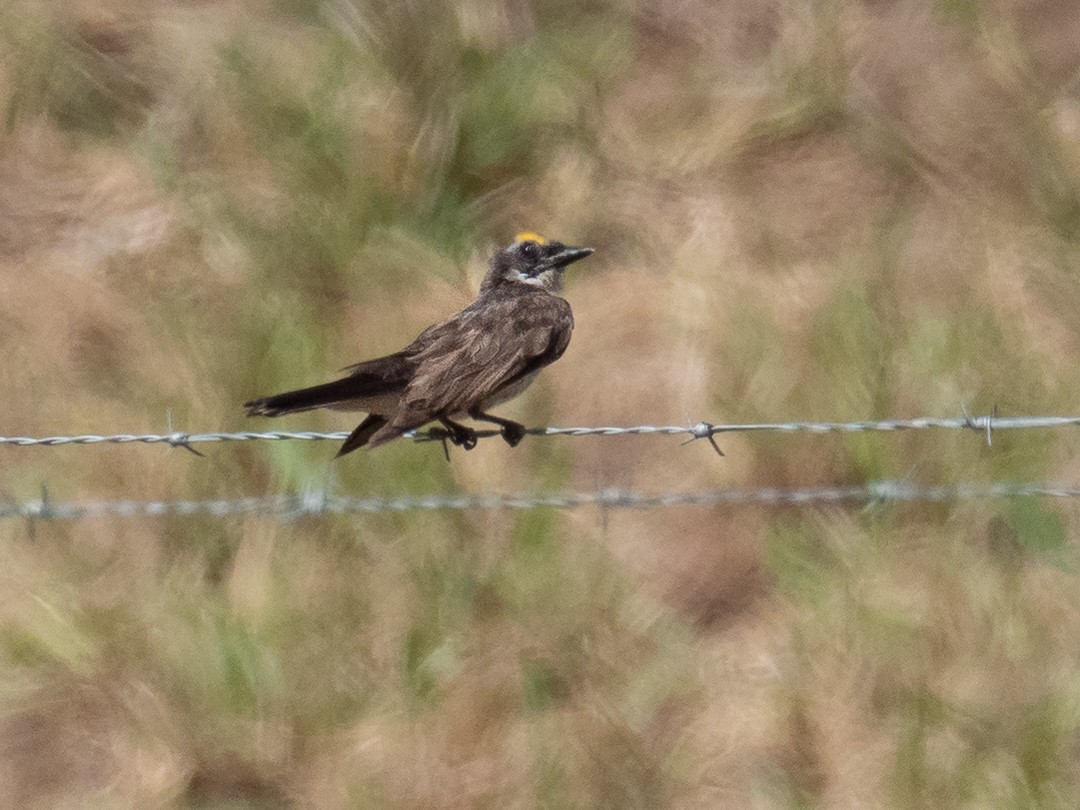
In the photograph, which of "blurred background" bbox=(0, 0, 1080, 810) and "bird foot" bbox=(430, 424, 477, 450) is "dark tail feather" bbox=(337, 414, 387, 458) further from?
"blurred background" bbox=(0, 0, 1080, 810)

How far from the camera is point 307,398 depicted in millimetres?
5340

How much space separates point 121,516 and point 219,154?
2.75 meters

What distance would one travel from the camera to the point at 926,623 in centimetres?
772

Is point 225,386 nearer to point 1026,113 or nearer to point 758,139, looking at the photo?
point 758,139

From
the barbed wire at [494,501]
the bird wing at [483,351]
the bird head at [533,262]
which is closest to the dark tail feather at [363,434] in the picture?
the bird wing at [483,351]

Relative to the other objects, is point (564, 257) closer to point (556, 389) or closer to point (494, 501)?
point (494, 501)

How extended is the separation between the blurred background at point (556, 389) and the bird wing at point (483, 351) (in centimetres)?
200

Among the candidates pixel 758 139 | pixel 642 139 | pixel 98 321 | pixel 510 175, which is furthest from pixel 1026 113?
pixel 98 321

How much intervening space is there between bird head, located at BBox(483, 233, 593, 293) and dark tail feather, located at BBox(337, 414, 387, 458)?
121 cm

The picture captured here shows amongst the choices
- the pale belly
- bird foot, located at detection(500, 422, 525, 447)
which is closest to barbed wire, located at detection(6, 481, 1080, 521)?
bird foot, located at detection(500, 422, 525, 447)

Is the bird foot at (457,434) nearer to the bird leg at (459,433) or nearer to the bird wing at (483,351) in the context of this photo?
the bird leg at (459,433)

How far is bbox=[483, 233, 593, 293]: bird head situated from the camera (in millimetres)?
6734

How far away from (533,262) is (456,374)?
44.0 inches

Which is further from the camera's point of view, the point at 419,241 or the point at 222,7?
the point at 222,7
